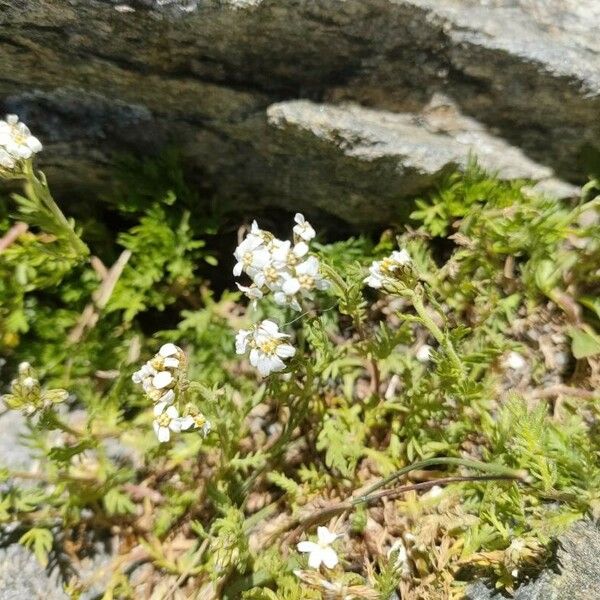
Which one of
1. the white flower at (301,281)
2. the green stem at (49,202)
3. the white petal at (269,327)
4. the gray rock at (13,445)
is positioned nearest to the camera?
the white flower at (301,281)

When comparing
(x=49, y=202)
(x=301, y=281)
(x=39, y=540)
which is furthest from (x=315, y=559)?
(x=49, y=202)

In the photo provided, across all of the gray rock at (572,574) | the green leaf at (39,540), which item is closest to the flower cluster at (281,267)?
the gray rock at (572,574)

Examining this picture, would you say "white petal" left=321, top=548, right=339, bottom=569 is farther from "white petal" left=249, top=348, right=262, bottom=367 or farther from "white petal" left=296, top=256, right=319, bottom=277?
"white petal" left=296, top=256, right=319, bottom=277

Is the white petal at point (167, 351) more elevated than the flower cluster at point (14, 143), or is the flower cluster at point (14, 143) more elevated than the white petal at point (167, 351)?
the flower cluster at point (14, 143)

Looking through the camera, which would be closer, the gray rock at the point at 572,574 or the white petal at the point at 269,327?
the white petal at the point at 269,327

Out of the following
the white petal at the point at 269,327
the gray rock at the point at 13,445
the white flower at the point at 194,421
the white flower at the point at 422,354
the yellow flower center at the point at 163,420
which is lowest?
the gray rock at the point at 13,445

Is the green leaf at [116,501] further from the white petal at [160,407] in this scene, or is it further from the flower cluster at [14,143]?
the flower cluster at [14,143]

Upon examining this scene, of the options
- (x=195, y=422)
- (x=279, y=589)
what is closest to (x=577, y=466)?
(x=279, y=589)

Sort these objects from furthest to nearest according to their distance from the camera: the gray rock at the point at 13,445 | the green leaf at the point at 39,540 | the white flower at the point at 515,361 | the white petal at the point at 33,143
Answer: the gray rock at the point at 13,445 → the white flower at the point at 515,361 → the green leaf at the point at 39,540 → the white petal at the point at 33,143
